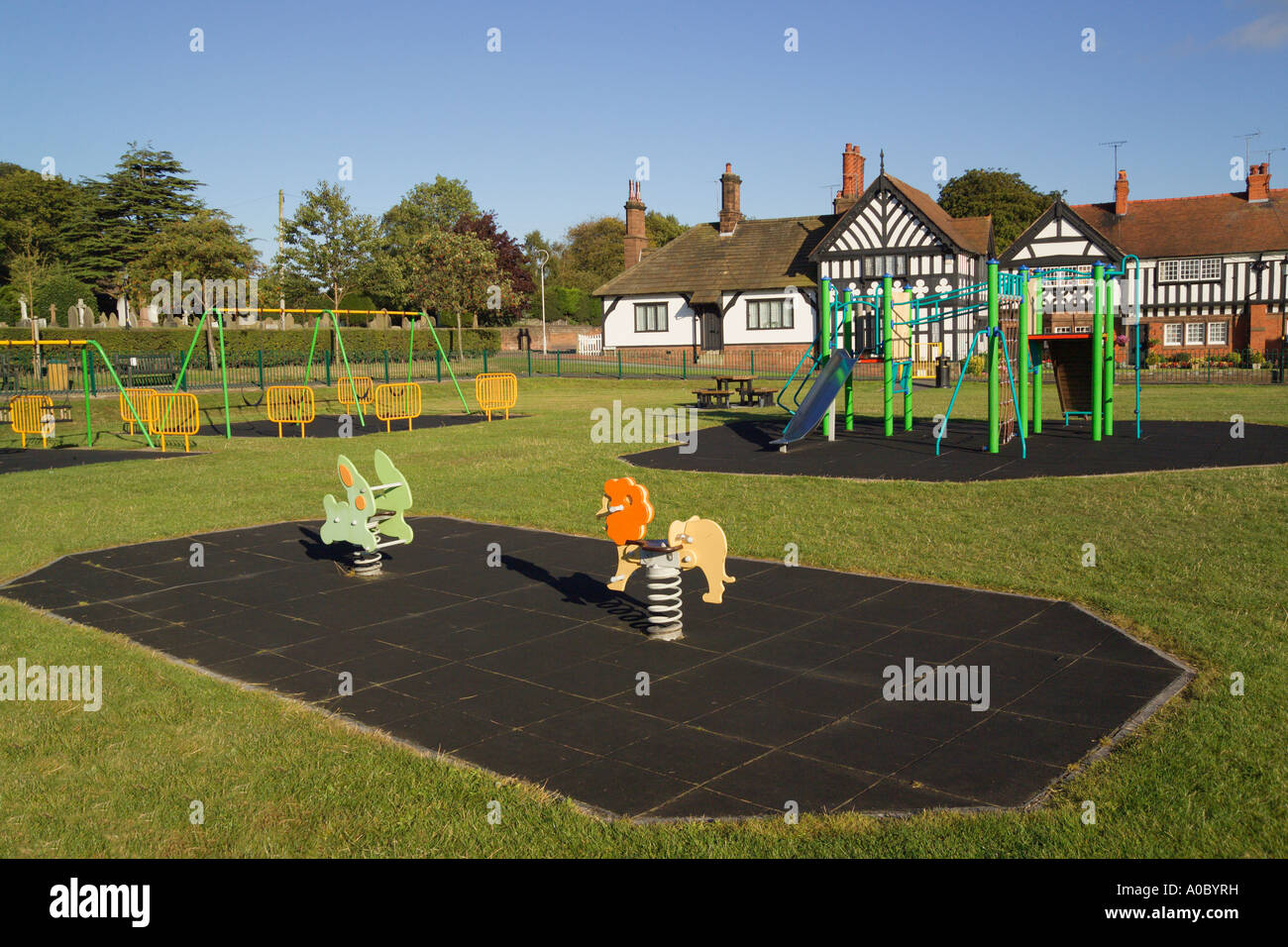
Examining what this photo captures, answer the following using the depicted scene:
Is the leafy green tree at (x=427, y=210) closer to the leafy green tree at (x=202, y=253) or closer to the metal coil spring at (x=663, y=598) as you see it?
the leafy green tree at (x=202, y=253)

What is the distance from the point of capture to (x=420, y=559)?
10.7 meters

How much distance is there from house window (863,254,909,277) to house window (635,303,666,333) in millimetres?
11787

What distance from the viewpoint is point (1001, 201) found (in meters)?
72.3

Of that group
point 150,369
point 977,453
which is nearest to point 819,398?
point 977,453

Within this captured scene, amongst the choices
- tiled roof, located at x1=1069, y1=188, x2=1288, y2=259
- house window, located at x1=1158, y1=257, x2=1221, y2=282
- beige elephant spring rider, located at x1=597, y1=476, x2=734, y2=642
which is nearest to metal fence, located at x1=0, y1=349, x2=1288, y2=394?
house window, located at x1=1158, y1=257, x2=1221, y2=282

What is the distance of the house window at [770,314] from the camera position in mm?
51500

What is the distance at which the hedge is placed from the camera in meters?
40.4

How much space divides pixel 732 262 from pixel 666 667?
48736 millimetres

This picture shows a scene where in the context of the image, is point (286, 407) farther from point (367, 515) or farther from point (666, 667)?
point (666, 667)

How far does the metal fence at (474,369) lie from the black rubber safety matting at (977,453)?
14.0 metres

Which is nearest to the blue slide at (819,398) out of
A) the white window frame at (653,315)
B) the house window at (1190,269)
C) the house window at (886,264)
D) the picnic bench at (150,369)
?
the picnic bench at (150,369)

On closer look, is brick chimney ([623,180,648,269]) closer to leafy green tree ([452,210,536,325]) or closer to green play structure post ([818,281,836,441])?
leafy green tree ([452,210,536,325])

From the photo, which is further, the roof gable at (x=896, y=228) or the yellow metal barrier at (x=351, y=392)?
the roof gable at (x=896, y=228)
